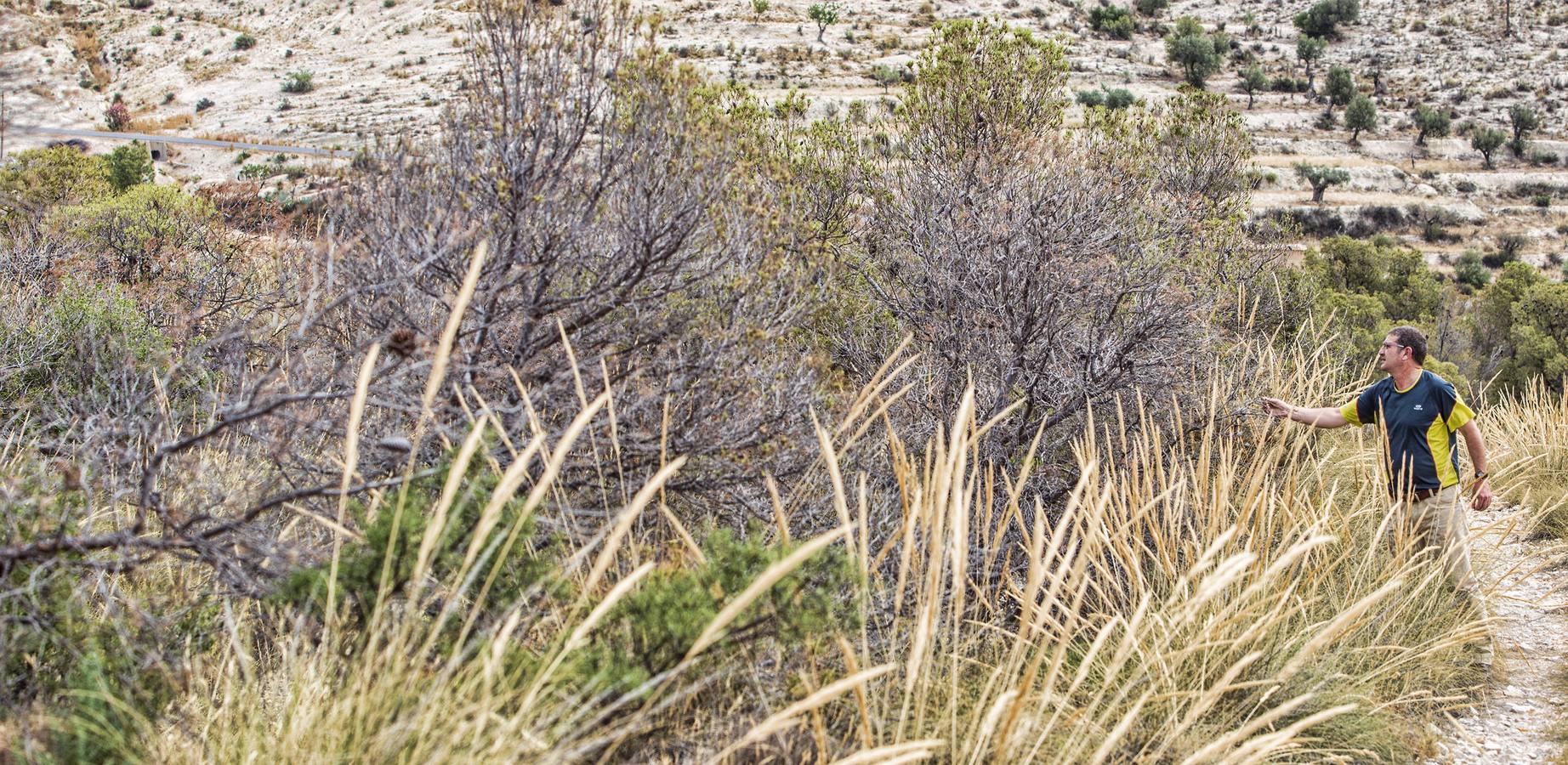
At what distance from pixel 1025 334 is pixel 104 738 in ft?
15.8

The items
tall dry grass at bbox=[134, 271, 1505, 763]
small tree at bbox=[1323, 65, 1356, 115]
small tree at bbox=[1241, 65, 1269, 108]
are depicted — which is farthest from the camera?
small tree at bbox=[1241, 65, 1269, 108]

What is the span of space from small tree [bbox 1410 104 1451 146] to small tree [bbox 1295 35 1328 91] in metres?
8.07

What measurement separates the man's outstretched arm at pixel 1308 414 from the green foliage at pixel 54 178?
45.9 feet

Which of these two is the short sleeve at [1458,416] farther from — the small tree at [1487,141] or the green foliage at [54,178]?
the small tree at [1487,141]

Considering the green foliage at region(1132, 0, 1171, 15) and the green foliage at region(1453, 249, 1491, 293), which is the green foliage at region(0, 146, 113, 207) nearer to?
the green foliage at region(1453, 249, 1491, 293)

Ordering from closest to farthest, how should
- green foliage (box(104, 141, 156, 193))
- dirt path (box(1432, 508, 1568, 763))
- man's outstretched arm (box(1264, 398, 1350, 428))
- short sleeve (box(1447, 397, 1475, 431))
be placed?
dirt path (box(1432, 508, 1568, 763)), short sleeve (box(1447, 397, 1475, 431)), man's outstretched arm (box(1264, 398, 1350, 428)), green foliage (box(104, 141, 156, 193))

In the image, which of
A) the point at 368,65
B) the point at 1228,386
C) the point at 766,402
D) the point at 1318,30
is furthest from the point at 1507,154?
the point at 368,65

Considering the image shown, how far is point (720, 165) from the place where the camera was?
4.39 meters

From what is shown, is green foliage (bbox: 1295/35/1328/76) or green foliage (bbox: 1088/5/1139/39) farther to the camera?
green foliage (bbox: 1088/5/1139/39)

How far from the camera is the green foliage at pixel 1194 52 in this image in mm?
57406

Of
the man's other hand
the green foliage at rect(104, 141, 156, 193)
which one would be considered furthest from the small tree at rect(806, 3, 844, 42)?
the man's other hand

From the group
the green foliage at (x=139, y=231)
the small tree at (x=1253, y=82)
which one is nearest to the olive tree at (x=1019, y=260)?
the green foliage at (x=139, y=231)

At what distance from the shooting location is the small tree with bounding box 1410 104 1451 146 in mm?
50875

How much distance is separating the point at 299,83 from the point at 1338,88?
61.4 metres
